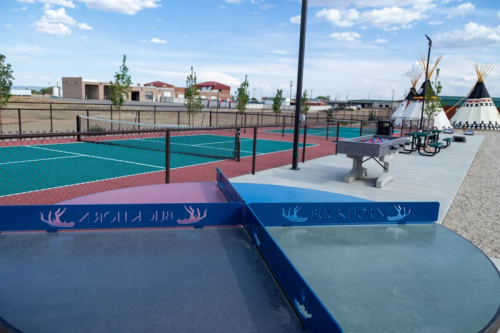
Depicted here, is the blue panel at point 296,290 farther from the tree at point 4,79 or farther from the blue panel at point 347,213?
the tree at point 4,79

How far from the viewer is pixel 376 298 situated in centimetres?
207

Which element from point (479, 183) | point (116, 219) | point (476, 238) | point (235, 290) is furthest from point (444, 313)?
point (479, 183)

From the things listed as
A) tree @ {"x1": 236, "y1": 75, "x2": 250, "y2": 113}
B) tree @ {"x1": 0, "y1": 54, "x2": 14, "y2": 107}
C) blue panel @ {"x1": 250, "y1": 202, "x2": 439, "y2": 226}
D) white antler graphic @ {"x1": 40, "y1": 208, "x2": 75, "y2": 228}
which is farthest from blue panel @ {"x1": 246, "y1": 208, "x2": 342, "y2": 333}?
tree @ {"x1": 236, "y1": 75, "x2": 250, "y2": 113}

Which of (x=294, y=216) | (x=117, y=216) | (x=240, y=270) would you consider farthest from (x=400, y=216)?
(x=117, y=216)

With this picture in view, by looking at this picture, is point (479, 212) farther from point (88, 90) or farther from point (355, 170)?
point (88, 90)

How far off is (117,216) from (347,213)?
1910mm

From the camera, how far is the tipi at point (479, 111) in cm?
4462

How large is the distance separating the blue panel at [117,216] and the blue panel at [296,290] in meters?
0.54

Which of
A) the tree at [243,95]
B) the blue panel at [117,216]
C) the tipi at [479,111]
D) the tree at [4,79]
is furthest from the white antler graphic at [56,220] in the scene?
the tipi at [479,111]

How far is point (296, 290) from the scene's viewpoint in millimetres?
1782

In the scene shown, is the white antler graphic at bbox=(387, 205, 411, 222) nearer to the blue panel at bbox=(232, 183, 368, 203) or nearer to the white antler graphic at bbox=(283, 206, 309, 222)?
the blue panel at bbox=(232, 183, 368, 203)

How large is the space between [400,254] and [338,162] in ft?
37.6

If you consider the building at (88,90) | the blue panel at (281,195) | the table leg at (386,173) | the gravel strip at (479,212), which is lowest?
the gravel strip at (479,212)

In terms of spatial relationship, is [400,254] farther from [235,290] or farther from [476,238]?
[476,238]
